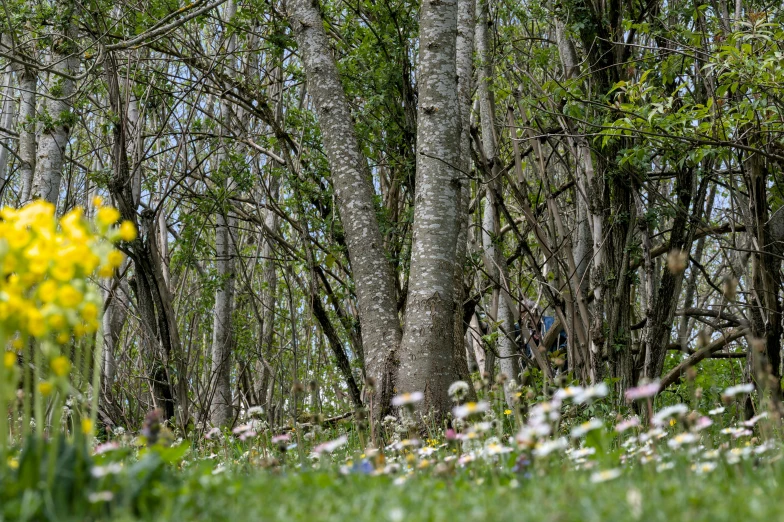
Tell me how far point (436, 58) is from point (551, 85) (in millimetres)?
1746

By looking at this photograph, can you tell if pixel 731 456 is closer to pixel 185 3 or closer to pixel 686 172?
pixel 686 172

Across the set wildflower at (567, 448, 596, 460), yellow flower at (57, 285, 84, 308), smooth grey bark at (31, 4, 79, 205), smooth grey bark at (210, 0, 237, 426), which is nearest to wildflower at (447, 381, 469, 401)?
wildflower at (567, 448, 596, 460)

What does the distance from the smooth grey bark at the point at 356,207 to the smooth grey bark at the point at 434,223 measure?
103 millimetres

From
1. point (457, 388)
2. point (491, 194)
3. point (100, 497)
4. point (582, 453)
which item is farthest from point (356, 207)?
point (100, 497)

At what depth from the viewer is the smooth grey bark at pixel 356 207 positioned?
4613 millimetres

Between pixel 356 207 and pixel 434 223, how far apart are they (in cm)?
63

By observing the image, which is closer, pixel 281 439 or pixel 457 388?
pixel 281 439

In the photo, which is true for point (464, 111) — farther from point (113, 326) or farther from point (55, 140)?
point (113, 326)

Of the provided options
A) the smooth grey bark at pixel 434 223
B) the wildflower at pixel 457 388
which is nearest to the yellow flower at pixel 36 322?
the wildflower at pixel 457 388

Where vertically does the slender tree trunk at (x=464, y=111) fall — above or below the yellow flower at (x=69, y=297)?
above

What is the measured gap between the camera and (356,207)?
4.90m

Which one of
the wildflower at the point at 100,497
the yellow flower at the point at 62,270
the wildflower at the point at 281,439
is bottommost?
the wildflower at the point at 281,439

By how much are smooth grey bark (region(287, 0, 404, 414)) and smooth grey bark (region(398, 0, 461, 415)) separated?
103 millimetres

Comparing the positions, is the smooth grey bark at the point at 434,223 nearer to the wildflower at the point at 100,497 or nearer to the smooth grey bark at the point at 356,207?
the smooth grey bark at the point at 356,207
